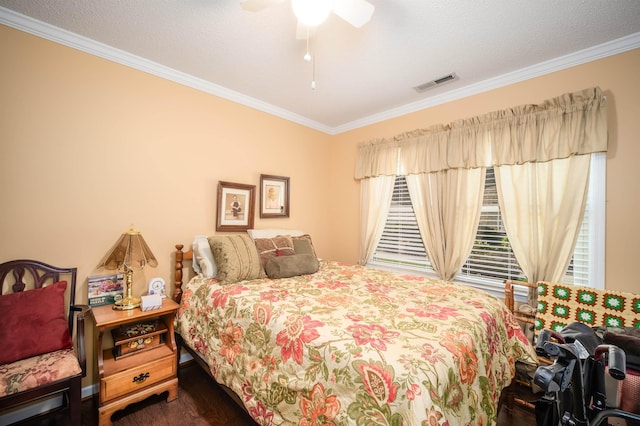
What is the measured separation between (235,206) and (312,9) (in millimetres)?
1956

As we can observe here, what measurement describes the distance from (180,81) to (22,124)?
1167 millimetres

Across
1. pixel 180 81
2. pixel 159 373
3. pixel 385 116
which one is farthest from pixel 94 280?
pixel 385 116

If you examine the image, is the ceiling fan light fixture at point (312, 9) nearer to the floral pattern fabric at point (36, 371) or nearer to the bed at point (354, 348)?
the bed at point (354, 348)

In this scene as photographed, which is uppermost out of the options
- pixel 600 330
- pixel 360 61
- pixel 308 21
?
pixel 360 61

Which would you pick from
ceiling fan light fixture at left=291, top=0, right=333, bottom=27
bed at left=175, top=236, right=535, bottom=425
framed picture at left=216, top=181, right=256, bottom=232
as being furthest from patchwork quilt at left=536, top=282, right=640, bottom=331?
framed picture at left=216, top=181, right=256, bottom=232

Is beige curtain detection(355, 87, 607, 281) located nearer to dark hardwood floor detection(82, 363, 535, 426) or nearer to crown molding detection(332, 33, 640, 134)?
crown molding detection(332, 33, 640, 134)

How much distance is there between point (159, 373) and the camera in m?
1.93

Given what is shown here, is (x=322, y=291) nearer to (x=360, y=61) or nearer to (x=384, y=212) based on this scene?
(x=384, y=212)

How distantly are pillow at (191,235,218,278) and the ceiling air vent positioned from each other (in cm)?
254

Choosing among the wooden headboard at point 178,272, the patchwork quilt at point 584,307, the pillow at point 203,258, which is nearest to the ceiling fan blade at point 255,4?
the pillow at point 203,258

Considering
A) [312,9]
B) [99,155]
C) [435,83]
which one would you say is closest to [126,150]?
[99,155]

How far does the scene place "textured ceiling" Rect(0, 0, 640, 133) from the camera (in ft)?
5.49

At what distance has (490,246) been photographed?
2525 mm

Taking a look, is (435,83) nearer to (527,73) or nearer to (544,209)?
(527,73)
